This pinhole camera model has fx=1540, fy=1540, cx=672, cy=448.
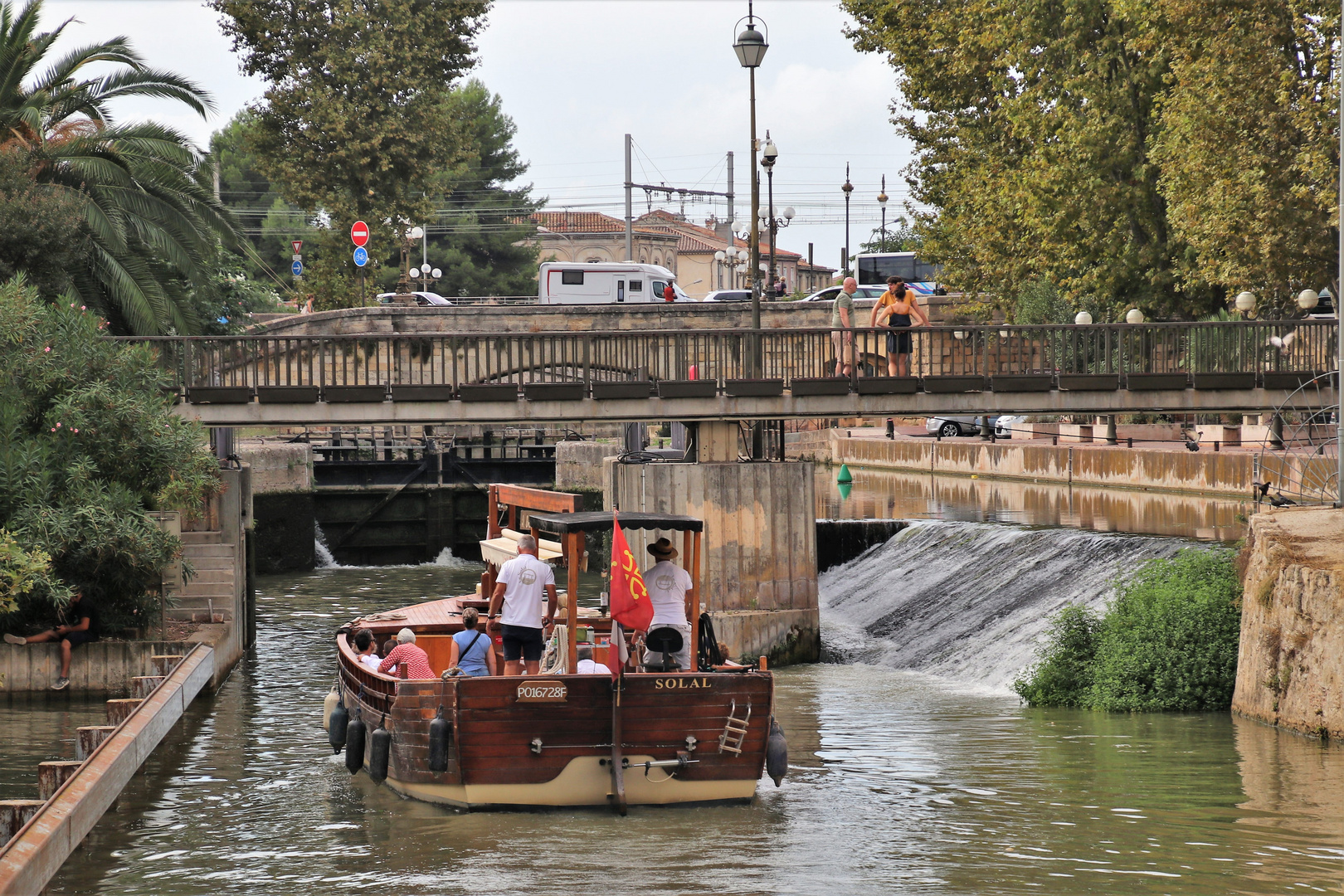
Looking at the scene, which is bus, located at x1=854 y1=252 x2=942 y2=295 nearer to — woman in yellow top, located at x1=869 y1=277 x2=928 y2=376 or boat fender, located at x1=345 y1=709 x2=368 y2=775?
woman in yellow top, located at x1=869 y1=277 x2=928 y2=376

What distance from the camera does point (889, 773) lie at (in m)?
16.5

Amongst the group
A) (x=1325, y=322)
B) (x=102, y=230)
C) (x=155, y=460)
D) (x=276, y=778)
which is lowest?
(x=276, y=778)

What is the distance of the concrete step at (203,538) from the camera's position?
89.2 feet

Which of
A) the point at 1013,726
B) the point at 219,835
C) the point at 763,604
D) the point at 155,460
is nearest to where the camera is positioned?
the point at 219,835

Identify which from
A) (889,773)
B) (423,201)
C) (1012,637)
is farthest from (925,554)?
(423,201)

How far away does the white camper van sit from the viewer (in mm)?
61094

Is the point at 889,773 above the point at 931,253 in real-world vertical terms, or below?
below

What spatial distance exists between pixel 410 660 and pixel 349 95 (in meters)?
39.8

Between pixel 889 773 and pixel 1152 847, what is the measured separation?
3.70 meters

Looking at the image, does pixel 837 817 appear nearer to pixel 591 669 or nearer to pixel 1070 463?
pixel 591 669

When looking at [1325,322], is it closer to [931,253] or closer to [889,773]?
[889,773]

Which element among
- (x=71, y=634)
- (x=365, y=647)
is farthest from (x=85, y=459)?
(x=365, y=647)

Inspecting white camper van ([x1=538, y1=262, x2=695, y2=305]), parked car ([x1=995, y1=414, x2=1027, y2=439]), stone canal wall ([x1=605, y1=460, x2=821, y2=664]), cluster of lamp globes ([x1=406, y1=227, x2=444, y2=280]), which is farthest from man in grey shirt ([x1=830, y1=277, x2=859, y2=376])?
white camper van ([x1=538, y1=262, x2=695, y2=305])

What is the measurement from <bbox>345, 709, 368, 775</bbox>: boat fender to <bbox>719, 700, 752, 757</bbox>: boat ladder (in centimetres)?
405
